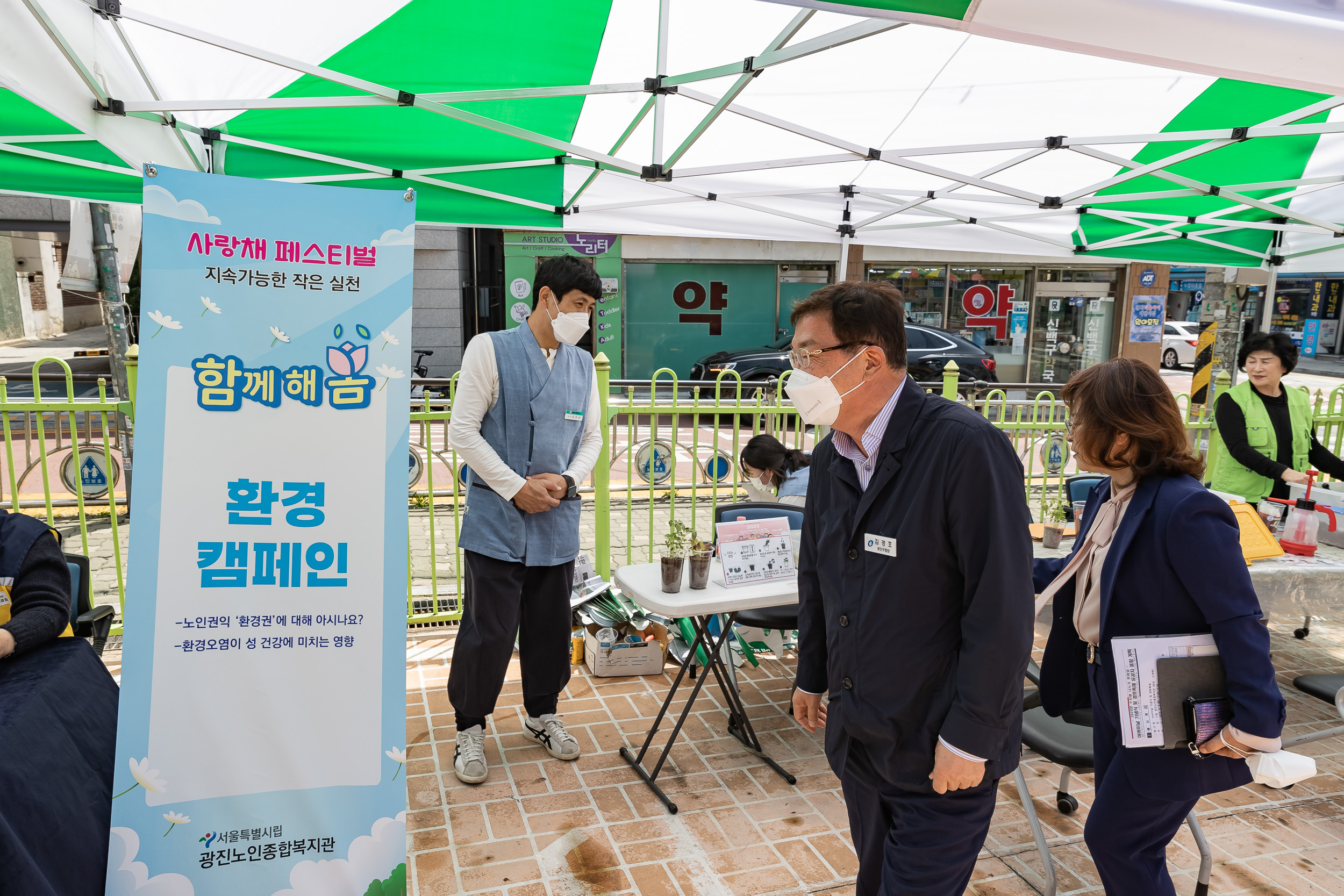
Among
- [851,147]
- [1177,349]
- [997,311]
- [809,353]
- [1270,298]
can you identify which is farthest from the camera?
[1177,349]

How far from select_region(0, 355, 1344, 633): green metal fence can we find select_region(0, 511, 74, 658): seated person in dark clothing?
520mm

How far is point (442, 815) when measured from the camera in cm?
293

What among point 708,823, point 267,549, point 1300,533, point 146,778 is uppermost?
Answer: point 267,549

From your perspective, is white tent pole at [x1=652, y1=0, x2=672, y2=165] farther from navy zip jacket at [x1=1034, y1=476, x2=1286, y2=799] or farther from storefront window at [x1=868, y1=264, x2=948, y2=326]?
storefront window at [x1=868, y1=264, x2=948, y2=326]

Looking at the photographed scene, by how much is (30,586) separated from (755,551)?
8.15 ft

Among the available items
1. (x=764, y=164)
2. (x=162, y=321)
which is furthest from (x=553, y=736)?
(x=764, y=164)

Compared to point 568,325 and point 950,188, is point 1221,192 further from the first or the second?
point 568,325

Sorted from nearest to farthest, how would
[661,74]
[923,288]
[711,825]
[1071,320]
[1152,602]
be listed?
[1152,602]
[711,825]
[661,74]
[923,288]
[1071,320]

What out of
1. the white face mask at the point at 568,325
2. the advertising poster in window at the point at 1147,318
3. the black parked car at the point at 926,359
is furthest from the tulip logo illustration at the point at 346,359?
the advertising poster in window at the point at 1147,318

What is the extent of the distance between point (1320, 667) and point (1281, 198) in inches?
122

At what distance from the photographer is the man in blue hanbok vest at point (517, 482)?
302 cm

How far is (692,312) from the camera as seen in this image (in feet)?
50.5

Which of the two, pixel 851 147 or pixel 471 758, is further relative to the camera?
pixel 851 147

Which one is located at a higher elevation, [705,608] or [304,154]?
[304,154]
